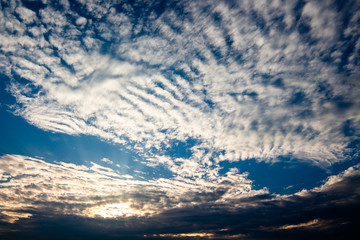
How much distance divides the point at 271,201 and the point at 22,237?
87.3 meters

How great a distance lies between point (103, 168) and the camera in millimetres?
20172

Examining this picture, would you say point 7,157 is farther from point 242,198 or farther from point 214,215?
point 214,215

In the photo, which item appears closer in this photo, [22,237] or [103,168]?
[103,168]

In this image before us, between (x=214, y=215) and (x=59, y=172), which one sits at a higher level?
(x=59, y=172)

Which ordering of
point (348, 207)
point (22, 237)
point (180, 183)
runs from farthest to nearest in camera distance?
point (22, 237) → point (348, 207) → point (180, 183)

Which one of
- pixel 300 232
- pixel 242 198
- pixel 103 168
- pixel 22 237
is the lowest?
pixel 22 237

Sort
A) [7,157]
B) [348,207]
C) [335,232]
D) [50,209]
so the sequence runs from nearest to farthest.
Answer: [7,157] → [348,207] → [50,209] → [335,232]

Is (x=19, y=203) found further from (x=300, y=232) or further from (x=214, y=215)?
(x=300, y=232)

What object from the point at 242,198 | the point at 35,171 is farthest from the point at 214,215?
the point at 35,171

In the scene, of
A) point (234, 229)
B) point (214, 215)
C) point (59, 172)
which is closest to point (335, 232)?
point (234, 229)

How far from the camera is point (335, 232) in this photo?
3847cm

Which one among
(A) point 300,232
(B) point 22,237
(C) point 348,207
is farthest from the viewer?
(B) point 22,237

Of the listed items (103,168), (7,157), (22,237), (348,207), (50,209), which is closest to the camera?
(7,157)

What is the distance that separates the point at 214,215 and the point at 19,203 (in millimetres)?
38976
